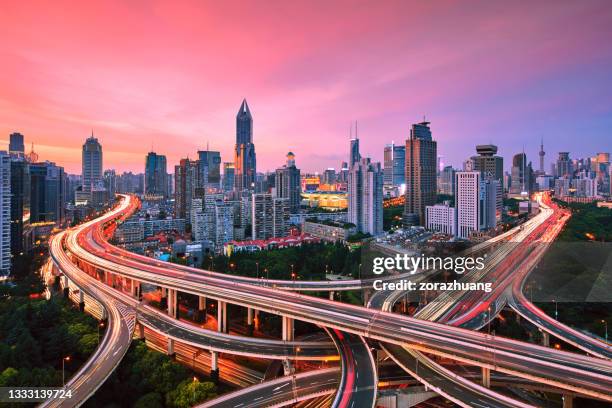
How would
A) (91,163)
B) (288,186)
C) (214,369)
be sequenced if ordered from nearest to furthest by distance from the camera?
1. (214,369)
2. (288,186)
3. (91,163)

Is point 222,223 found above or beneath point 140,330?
above

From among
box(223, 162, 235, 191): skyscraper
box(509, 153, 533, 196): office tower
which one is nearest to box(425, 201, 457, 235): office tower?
box(509, 153, 533, 196): office tower

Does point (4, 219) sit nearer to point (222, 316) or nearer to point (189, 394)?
point (222, 316)

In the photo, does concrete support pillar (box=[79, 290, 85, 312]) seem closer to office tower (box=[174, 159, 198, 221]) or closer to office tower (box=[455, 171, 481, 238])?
office tower (box=[174, 159, 198, 221])

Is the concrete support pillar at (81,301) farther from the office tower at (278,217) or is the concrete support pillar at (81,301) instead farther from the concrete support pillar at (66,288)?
the office tower at (278,217)

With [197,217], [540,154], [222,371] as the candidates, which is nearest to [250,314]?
[222,371]

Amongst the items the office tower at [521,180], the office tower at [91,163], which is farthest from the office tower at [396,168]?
the office tower at [91,163]

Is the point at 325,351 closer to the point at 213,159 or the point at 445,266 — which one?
the point at 445,266

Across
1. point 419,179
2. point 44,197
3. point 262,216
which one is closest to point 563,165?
point 419,179
